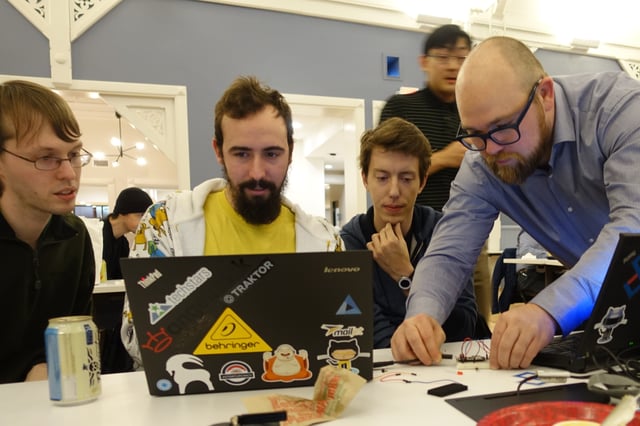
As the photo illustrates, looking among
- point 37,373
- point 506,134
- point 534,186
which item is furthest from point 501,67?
point 37,373

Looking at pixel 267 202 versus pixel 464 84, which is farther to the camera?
pixel 267 202

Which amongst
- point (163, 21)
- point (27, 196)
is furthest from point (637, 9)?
point (27, 196)

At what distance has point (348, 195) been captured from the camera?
4.65 meters

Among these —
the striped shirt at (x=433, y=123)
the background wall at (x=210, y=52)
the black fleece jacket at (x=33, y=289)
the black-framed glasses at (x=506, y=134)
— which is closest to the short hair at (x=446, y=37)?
the striped shirt at (x=433, y=123)

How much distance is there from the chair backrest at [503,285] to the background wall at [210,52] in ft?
5.97

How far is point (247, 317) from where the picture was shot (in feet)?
2.47

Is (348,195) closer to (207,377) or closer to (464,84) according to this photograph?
(464,84)

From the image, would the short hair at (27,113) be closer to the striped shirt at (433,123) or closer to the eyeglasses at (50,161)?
the eyeglasses at (50,161)

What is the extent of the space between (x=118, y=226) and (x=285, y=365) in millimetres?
2660

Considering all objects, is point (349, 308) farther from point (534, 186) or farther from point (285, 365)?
point (534, 186)

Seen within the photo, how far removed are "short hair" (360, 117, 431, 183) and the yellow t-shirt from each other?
483mm

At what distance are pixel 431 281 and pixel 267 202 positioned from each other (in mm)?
501

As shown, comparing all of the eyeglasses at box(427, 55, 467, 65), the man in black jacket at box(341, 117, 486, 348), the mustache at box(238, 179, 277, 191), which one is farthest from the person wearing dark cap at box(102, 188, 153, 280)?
the eyeglasses at box(427, 55, 467, 65)

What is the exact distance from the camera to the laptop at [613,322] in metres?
0.76
